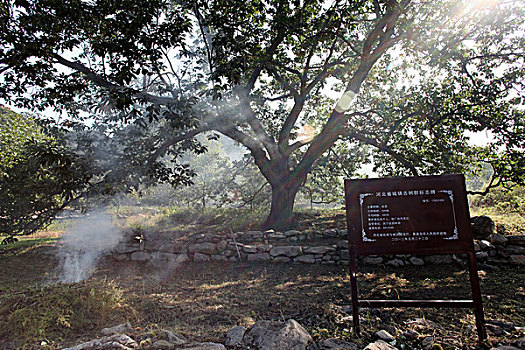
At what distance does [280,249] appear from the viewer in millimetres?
7102

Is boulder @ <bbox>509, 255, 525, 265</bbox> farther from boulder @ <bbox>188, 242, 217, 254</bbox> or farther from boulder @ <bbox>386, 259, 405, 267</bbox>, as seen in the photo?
boulder @ <bbox>188, 242, 217, 254</bbox>

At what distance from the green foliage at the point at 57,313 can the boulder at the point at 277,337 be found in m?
1.92

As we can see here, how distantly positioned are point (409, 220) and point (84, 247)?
320 inches

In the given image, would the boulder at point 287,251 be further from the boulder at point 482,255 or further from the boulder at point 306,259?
the boulder at point 482,255

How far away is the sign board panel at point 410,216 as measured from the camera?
333cm

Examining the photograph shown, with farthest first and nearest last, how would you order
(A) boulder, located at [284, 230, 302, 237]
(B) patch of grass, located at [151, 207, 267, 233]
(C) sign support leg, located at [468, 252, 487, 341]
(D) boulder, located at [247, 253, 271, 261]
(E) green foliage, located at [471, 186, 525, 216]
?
(B) patch of grass, located at [151, 207, 267, 233], (E) green foliage, located at [471, 186, 525, 216], (A) boulder, located at [284, 230, 302, 237], (D) boulder, located at [247, 253, 271, 261], (C) sign support leg, located at [468, 252, 487, 341]

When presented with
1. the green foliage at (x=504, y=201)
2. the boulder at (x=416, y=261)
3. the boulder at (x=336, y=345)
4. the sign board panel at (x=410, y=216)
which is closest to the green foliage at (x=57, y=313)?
the boulder at (x=336, y=345)

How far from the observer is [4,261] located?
24.4ft

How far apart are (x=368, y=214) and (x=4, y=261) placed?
8.45 m

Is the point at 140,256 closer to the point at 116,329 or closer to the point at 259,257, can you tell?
the point at 259,257

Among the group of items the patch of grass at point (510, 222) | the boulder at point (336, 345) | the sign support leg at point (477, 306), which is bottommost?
the boulder at point (336, 345)

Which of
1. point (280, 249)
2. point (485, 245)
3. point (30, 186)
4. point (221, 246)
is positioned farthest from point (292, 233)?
point (30, 186)

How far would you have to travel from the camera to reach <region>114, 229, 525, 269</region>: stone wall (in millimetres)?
6059

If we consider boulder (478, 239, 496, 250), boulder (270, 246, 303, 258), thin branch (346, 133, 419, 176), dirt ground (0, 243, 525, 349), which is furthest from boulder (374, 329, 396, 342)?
thin branch (346, 133, 419, 176)
